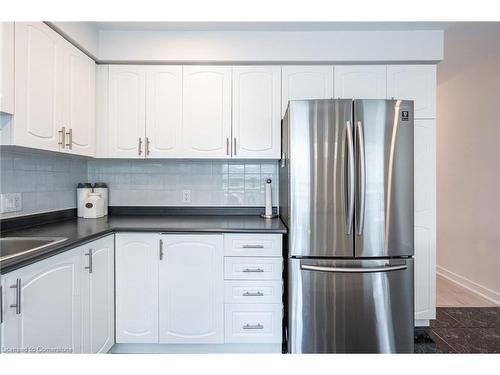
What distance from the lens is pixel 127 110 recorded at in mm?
2184

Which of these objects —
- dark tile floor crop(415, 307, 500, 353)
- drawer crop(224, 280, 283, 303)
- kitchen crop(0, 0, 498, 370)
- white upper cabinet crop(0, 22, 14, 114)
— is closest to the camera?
white upper cabinet crop(0, 22, 14, 114)

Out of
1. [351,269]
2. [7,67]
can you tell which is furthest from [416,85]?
[7,67]

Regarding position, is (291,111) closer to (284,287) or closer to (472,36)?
(284,287)

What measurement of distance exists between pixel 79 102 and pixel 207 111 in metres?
0.89

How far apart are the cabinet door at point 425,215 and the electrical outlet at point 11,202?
274 cm

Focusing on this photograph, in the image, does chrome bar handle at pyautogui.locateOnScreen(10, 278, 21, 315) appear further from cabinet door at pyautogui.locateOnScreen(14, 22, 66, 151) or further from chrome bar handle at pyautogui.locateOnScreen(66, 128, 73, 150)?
chrome bar handle at pyautogui.locateOnScreen(66, 128, 73, 150)

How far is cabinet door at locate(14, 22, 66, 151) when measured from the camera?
4.55 ft

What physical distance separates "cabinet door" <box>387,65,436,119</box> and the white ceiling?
0.27 m

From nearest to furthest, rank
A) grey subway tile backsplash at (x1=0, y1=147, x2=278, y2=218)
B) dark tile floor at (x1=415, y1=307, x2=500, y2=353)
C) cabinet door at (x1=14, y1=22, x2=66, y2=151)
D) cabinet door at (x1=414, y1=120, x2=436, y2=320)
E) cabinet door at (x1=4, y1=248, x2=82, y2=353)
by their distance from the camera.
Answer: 1. cabinet door at (x1=4, y1=248, x2=82, y2=353)
2. cabinet door at (x1=14, y1=22, x2=66, y2=151)
3. dark tile floor at (x1=415, y1=307, x2=500, y2=353)
4. cabinet door at (x1=414, y1=120, x2=436, y2=320)
5. grey subway tile backsplash at (x1=0, y1=147, x2=278, y2=218)

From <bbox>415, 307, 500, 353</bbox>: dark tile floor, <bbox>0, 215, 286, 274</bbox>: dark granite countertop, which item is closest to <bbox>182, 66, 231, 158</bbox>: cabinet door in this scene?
<bbox>0, 215, 286, 274</bbox>: dark granite countertop

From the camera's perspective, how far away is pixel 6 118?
135 cm

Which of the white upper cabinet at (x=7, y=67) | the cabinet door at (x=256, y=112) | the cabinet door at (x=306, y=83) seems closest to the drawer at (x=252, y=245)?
the cabinet door at (x=256, y=112)
